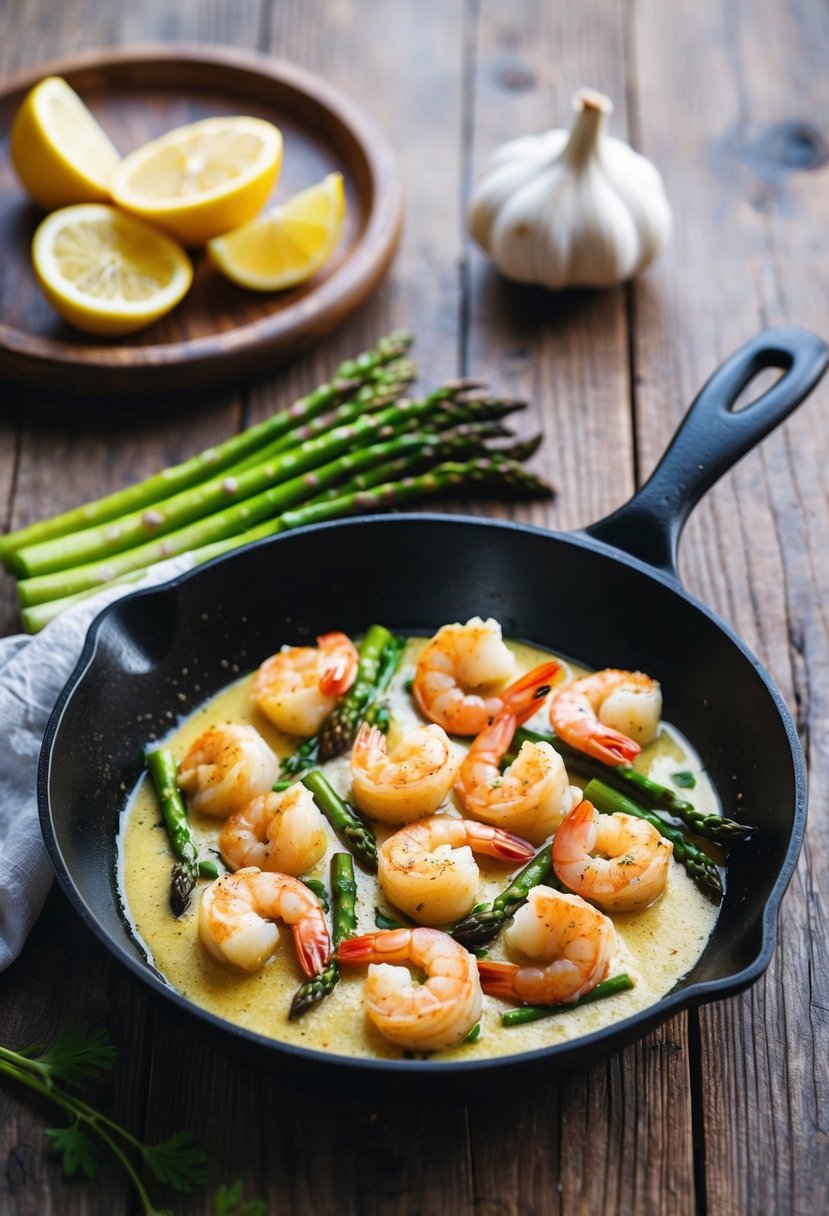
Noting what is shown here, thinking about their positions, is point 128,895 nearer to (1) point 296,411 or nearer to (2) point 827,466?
(1) point 296,411

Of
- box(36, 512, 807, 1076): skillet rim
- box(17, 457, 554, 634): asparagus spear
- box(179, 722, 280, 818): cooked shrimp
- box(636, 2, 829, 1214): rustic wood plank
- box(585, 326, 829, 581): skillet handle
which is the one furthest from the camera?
box(17, 457, 554, 634): asparagus spear

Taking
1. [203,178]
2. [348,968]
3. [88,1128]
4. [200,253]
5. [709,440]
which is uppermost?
[203,178]

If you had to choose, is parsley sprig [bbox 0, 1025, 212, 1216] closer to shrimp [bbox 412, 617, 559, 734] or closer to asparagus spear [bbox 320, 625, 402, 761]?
asparagus spear [bbox 320, 625, 402, 761]

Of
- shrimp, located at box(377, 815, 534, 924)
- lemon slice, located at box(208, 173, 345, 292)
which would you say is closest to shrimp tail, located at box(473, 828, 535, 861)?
shrimp, located at box(377, 815, 534, 924)

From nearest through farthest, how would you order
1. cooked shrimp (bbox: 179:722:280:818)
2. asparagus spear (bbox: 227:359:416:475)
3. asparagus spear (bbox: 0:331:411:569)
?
cooked shrimp (bbox: 179:722:280:818) → asparagus spear (bbox: 0:331:411:569) → asparagus spear (bbox: 227:359:416:475)

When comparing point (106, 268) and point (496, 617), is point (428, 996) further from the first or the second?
point (106, 268)

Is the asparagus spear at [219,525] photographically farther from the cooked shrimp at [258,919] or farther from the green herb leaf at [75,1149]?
the green herb leaf at [75,1149]

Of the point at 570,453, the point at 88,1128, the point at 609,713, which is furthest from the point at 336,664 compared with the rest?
the point at 570,453
